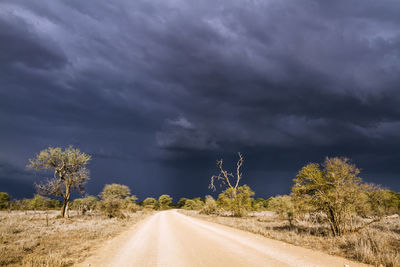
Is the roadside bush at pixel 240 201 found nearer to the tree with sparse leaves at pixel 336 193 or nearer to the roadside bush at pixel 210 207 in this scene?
the roadside bush at pixel 210 207

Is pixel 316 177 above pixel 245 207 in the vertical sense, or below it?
above

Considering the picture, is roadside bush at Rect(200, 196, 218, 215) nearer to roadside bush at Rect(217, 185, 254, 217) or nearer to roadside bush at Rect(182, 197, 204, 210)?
roadside bush at Rect(217, 185, 254, 217)

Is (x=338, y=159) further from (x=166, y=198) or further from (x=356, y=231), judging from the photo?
(x=166, y=198)

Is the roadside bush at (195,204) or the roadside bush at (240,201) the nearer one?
the roadside bush at (240,201)

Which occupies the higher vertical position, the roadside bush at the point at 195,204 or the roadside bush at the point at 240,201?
the roadside bush at the point at 240,201

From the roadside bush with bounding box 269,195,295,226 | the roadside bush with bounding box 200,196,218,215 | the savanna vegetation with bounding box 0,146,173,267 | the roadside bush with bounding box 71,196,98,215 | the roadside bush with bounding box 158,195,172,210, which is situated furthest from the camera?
the roadside bush with bounding box 158,195,172,210

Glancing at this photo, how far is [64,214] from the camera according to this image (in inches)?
1281

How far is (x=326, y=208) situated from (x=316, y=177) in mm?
2187

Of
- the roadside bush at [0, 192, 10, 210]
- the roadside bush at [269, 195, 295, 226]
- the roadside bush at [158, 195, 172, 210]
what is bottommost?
the roadside bush at [158, 195, 172, 210]

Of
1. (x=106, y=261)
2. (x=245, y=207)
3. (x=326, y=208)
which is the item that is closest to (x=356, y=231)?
(x=326, y=208)

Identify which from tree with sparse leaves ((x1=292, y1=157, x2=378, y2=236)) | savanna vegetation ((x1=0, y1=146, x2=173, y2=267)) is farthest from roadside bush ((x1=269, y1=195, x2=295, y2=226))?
savanna vegetation ((x1=0, y1=146, x2=173, y2=267))

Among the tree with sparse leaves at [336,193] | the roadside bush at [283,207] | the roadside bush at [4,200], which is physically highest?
the tree with sparse leaves at [336,193]

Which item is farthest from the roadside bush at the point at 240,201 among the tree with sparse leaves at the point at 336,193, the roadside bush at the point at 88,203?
the roadside bush at the point at 88,203

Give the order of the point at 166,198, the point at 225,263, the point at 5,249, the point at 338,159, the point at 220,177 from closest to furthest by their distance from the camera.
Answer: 1. the point at 225,263
2. the point at 5,249
3. the point at 338,159
4. the point at 220,177
5. the point at 166,198
